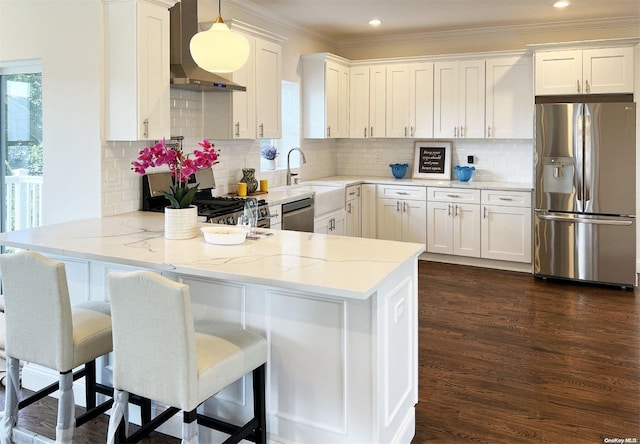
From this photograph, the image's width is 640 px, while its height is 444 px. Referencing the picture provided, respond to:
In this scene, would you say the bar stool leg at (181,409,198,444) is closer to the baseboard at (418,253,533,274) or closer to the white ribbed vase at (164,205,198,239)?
the white ribbed vase at (164,205,198,239)

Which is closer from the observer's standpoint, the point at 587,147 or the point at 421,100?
the point at 587,147

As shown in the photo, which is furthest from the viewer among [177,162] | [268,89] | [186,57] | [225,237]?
[268,89]

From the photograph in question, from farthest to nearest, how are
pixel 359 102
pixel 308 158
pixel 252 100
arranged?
pixel 359 102, pixel 308 158, pixel 252 100

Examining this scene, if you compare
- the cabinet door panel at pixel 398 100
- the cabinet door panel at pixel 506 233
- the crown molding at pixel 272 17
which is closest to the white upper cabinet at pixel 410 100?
the cabinet door panel at pixel 398 100

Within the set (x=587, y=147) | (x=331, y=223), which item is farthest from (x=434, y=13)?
(x=331, y=223)

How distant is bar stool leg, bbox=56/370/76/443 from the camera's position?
7.43ft

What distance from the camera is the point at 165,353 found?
193 centimetres

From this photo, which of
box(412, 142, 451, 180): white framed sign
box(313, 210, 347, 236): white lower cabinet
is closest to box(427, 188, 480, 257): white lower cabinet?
box(412, 142, 451, 180): white framed sign

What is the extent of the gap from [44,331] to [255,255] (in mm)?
925

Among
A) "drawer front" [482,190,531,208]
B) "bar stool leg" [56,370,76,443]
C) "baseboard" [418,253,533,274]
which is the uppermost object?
"drawer front" [482,190,531,208]

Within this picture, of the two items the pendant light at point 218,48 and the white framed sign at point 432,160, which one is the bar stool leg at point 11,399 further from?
the white framed sign at point 432,160

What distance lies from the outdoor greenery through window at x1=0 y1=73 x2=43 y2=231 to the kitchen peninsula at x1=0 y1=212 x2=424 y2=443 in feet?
5.57

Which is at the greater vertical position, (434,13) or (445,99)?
(434,13)

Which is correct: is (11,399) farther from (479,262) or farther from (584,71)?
(584,71)
